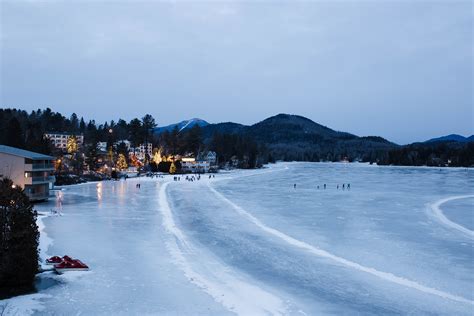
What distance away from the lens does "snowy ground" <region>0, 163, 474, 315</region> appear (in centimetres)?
1116

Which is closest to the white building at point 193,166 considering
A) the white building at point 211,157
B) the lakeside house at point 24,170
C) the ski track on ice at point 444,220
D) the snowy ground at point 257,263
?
the white building at point 211,157

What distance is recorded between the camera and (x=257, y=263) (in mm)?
15477

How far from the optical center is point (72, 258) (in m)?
15.5

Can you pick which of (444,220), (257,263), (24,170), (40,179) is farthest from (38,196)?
(444,220)

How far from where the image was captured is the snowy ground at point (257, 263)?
1116cm

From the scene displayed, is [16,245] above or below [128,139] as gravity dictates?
below

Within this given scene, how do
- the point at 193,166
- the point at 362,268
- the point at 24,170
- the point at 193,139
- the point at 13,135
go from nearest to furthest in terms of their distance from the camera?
the point at 362,268, the point at 24,170, the point at 13,135, the point at 193,166, the point at 193,139

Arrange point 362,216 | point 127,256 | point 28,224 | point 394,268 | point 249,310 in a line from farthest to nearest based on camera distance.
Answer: point 362,216
point 127,256
point 394,268
point 28,224
point 249,310

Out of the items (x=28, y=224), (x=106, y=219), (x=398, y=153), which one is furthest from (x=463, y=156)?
(x=28, y=224)

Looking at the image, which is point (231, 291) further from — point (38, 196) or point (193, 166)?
point (193, 166)

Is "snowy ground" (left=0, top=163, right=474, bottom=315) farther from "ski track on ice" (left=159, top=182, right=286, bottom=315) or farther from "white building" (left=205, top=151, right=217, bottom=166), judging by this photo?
"white building" (left=205, top=151, right=217, bottom=166)

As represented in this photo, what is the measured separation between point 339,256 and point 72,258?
32.9ft

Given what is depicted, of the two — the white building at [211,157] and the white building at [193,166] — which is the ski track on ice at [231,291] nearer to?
the white building at [193,166]

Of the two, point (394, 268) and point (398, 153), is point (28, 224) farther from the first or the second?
point (398, 153)
